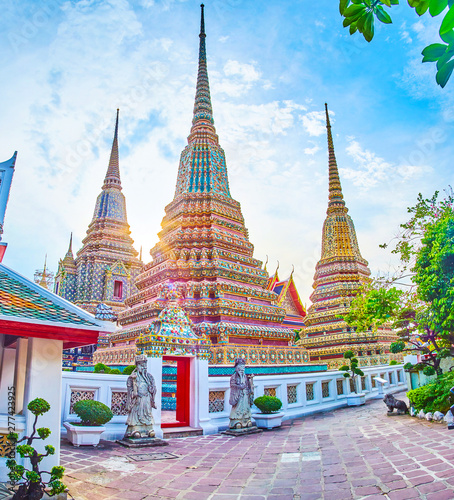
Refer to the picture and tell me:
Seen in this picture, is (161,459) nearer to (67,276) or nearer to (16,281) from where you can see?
(16,281)

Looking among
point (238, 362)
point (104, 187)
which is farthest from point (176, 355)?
point (104, 187)

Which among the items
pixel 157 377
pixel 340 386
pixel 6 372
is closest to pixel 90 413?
pixel 6 372

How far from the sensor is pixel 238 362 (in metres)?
9.73

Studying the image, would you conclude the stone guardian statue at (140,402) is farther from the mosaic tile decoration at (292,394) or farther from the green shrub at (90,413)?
the mosaic tile decoration at (292,394)

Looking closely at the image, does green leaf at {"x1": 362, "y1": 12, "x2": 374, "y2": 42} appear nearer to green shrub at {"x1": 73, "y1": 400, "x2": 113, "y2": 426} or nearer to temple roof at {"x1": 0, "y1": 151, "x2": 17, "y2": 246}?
temple roof at {"x1": 0, "y1": 151, "x2": 17, "y2": 246}

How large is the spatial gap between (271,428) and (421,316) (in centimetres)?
474

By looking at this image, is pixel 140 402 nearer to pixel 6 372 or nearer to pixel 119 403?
pixel 119 403

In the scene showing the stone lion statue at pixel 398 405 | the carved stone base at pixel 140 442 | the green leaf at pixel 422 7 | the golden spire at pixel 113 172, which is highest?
the golden spire at pixel 113 172

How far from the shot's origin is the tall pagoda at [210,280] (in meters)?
14.0

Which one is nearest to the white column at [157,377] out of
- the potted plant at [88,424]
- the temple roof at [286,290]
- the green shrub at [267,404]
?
the potted plant at [88,424]

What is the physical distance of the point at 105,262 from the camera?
26703 millimetres

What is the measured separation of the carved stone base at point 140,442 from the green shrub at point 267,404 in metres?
2.80

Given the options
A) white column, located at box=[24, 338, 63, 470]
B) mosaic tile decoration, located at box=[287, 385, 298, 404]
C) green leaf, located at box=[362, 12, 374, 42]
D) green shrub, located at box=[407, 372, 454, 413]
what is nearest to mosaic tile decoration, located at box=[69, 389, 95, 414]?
white column, located at box=[24, 338, 63, 470]

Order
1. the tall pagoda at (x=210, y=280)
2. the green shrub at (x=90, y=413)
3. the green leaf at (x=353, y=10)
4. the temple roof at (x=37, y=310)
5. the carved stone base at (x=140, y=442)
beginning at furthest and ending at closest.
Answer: the tall pagoda at (x=210, y=280)
the carved stone base at (x=140, y=442)
the green shrub at (x=90, y=413)
the temple roof at (x=37, y=310)
the green leaf at (x=353, y=10)
